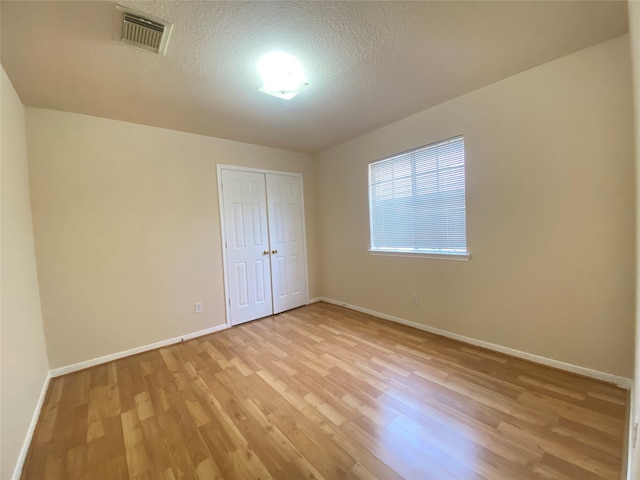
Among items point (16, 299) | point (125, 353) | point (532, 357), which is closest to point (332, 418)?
point (532, 357)

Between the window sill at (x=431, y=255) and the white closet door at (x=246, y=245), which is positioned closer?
the window sill at (x=431, y=255)

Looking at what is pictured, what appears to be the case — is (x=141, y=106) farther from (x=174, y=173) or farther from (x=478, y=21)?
(x=478, y=21)

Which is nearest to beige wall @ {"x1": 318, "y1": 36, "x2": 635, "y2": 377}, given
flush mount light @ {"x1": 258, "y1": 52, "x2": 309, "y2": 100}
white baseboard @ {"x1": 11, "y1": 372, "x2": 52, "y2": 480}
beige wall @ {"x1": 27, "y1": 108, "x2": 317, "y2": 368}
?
flush mount light @ {"x1": 258, "y1": 52, "x2": 309, "y2": 100}

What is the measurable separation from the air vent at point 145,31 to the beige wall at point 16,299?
3.38 ft

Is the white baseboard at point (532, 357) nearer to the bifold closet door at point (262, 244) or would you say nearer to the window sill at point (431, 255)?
the window sill at point (431, 255)

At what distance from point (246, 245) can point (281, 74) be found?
7.44 feet

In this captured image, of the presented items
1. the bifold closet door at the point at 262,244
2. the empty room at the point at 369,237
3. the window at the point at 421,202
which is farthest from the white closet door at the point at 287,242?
the window at the point at 421,202

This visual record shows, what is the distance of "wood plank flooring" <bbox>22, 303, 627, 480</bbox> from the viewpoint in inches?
53.8

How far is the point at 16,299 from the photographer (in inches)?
67.9

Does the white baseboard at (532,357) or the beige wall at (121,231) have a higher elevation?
the beige wall at (121,231)

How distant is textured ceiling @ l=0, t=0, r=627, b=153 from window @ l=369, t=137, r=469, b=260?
2.02 feet

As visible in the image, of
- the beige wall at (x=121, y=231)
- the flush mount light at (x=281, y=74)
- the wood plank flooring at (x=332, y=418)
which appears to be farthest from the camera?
the beige wall at (x=121, y=231)

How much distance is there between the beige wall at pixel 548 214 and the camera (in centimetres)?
184

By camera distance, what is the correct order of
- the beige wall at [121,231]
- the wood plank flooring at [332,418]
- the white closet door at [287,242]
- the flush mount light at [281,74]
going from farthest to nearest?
1. the white closet door at [287,242]
2. the beige wall at [121,231]
3. the flush mount light at [281,74]
4. the wood plank flooring at [332,418]
